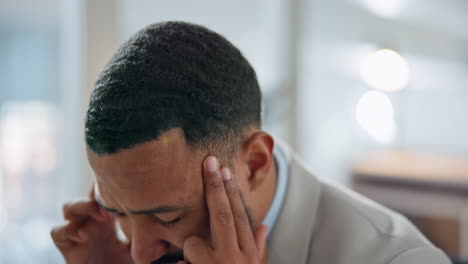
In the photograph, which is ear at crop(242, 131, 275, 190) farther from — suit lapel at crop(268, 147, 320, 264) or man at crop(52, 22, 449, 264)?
suit lapel at crop(268, 147, 320, 264)

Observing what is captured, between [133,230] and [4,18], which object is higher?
[4,18]

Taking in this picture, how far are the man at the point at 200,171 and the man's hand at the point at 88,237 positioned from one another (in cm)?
21

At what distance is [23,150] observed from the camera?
197 cm

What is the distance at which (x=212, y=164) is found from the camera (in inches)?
36.2

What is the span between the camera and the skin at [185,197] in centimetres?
89

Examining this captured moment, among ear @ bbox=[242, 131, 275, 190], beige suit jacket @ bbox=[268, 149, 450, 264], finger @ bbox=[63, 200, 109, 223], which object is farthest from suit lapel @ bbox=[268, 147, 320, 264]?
finger @ bbox=[63, 200, 109, 223]

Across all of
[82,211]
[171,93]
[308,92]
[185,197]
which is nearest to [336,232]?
[185,197]

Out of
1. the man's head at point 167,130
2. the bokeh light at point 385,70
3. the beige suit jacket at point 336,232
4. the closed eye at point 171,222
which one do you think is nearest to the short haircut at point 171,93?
the man's head at point 167,130

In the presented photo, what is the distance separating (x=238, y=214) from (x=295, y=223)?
195mm

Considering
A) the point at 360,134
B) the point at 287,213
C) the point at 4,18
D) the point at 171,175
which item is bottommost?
the point at 360,134

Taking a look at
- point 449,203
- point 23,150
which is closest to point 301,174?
point 23,150

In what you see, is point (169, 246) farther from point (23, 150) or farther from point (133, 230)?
point (23, 150)

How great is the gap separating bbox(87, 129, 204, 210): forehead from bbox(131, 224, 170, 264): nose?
6cm

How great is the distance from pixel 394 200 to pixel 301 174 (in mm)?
1831
